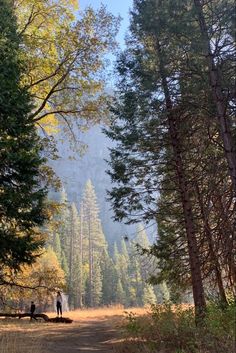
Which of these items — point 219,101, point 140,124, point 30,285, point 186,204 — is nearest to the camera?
point 219,101

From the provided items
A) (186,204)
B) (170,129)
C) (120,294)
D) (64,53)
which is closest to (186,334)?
(186,204)

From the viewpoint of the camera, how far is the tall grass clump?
576cm

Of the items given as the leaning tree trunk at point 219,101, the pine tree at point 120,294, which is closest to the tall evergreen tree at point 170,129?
the leaning tree trunk at point 219,101

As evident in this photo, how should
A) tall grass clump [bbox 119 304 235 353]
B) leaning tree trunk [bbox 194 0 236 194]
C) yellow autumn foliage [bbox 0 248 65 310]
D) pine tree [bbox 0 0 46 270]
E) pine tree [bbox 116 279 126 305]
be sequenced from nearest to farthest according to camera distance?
tall grass clump [bbox 119 304 235 353] → leaning tree trunk [bbox 194 0 236 194] → pine tree [bbox 0 0 46 270] → yellow autumn foliage [bbox 0 248 65 310] → pine tree [bbox 116 279 126 305]

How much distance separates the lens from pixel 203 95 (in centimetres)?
1047

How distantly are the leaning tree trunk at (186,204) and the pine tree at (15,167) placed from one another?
4.48 metres

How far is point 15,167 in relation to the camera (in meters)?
9.23

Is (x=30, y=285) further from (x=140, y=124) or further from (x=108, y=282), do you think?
(x=108, y=282)

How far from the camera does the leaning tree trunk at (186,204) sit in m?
10.6

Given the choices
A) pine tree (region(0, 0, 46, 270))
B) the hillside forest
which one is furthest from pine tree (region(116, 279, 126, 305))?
pine tree (region(0, 0, 46, 270))

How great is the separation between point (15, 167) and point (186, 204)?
5.49m

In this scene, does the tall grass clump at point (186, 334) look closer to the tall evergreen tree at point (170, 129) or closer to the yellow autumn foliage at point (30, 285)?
the tall evergreen tree at point (170, 129)

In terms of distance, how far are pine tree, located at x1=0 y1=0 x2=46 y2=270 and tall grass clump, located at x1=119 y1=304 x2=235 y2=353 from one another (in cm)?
368

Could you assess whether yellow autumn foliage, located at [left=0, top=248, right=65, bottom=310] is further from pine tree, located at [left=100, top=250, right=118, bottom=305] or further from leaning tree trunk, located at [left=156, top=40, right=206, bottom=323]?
pine tree, located at [left=100, top=250, right=118, bottom=305]
